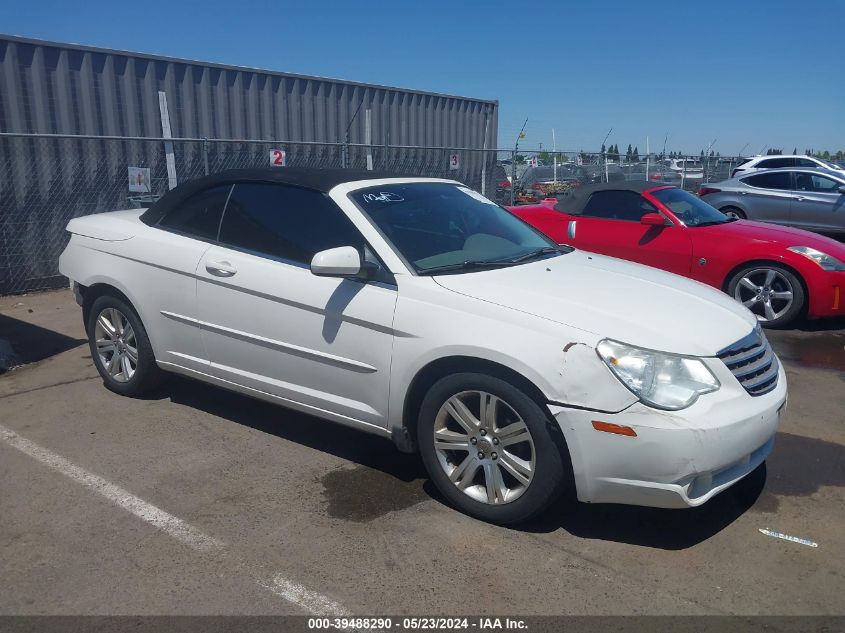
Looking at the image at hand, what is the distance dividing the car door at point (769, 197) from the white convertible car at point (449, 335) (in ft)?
34.1

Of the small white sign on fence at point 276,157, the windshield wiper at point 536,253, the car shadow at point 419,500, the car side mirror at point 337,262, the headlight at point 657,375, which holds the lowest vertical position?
the car shadow at point 419,500

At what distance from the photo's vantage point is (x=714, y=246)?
7.71m

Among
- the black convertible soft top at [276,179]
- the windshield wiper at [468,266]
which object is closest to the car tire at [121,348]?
the black convertible soft top at [276,179]

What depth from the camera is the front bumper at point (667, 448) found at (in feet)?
10.2

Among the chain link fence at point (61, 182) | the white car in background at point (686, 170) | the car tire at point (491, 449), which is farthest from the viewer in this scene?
the white car in background at point (686, 170)

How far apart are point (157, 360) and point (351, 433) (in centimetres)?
138

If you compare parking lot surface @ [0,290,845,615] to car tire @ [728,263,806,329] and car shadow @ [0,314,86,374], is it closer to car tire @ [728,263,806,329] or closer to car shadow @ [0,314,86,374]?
car shadow @ [0,314,86,374]

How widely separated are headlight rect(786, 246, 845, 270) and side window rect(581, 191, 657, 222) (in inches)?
57.8

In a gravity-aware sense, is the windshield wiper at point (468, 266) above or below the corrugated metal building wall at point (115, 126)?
below

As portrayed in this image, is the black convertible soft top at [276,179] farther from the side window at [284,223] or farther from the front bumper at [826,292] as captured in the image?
the front bumper at [826,292]

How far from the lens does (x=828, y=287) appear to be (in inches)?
292

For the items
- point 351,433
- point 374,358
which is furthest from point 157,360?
point 374,358

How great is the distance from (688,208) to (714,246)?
0.67m

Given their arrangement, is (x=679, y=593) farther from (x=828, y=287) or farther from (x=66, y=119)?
(x=66, y=119)
